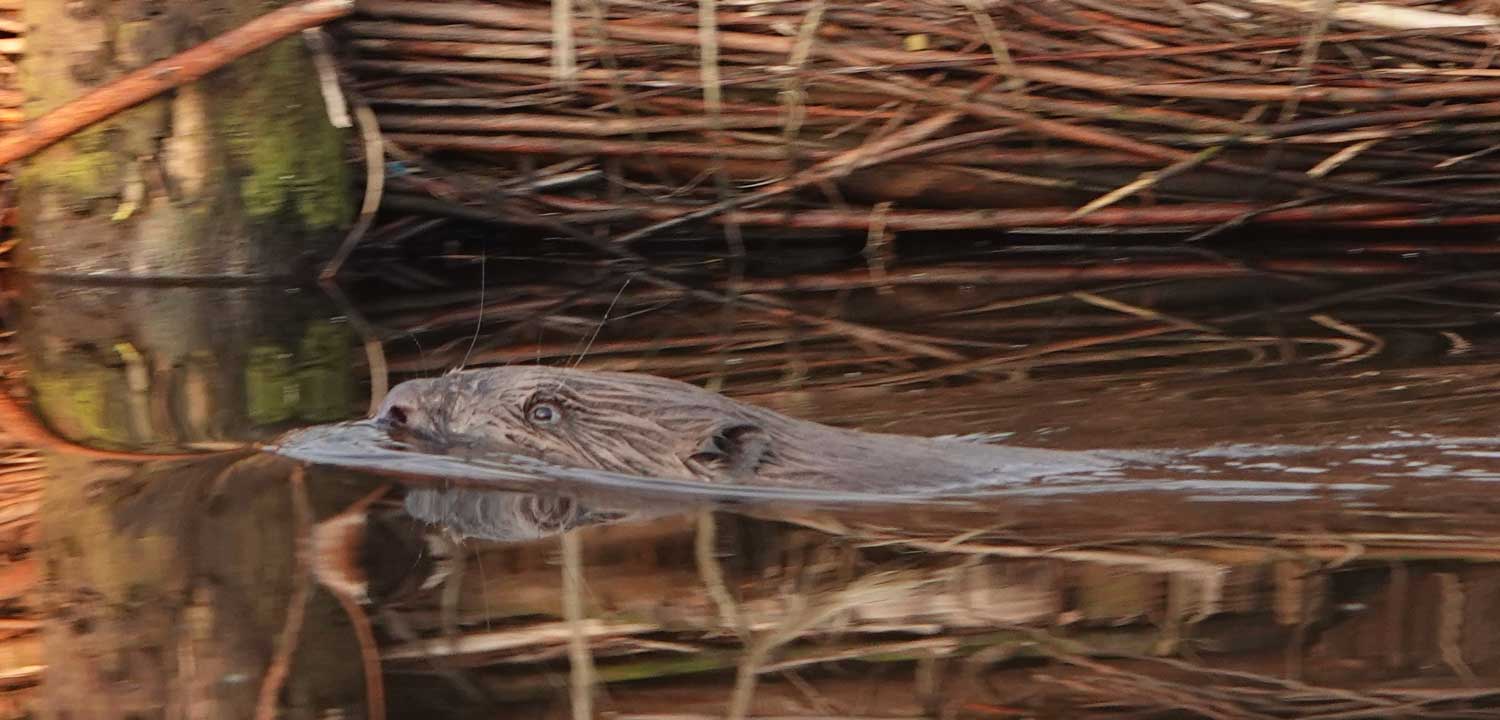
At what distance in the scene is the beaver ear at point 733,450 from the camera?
12.2 feet

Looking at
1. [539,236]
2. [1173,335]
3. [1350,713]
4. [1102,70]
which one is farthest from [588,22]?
[1350,713]

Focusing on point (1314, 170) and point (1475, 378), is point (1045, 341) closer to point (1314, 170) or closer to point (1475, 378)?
point (1475, 378)

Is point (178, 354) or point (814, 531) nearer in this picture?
point (814, 531)

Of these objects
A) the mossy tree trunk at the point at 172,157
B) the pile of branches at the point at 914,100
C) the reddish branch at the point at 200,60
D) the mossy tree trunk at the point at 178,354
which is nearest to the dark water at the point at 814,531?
the mossy tree trunk at the point at 178,354

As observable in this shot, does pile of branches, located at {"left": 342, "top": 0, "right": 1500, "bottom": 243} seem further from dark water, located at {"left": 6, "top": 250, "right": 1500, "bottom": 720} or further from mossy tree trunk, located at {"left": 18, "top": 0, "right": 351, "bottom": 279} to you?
dark water, located at {"left": 6, "top": 250, "right": 1500, "bottom": 720}

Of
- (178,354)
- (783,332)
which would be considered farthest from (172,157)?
(783,332)

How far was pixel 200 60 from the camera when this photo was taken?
19.9 ft

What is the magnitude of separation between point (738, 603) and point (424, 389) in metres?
1.37

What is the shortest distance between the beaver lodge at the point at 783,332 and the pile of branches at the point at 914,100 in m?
0.02

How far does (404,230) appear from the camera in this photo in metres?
7.03

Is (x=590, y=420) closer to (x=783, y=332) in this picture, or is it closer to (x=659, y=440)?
(x=659, y=440)

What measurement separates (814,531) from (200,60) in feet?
11.4

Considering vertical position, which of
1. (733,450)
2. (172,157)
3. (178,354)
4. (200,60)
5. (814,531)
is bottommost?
(814,531)

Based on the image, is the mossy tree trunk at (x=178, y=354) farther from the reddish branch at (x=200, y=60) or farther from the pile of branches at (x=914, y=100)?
the pile of branches at (x=914, y=100)
